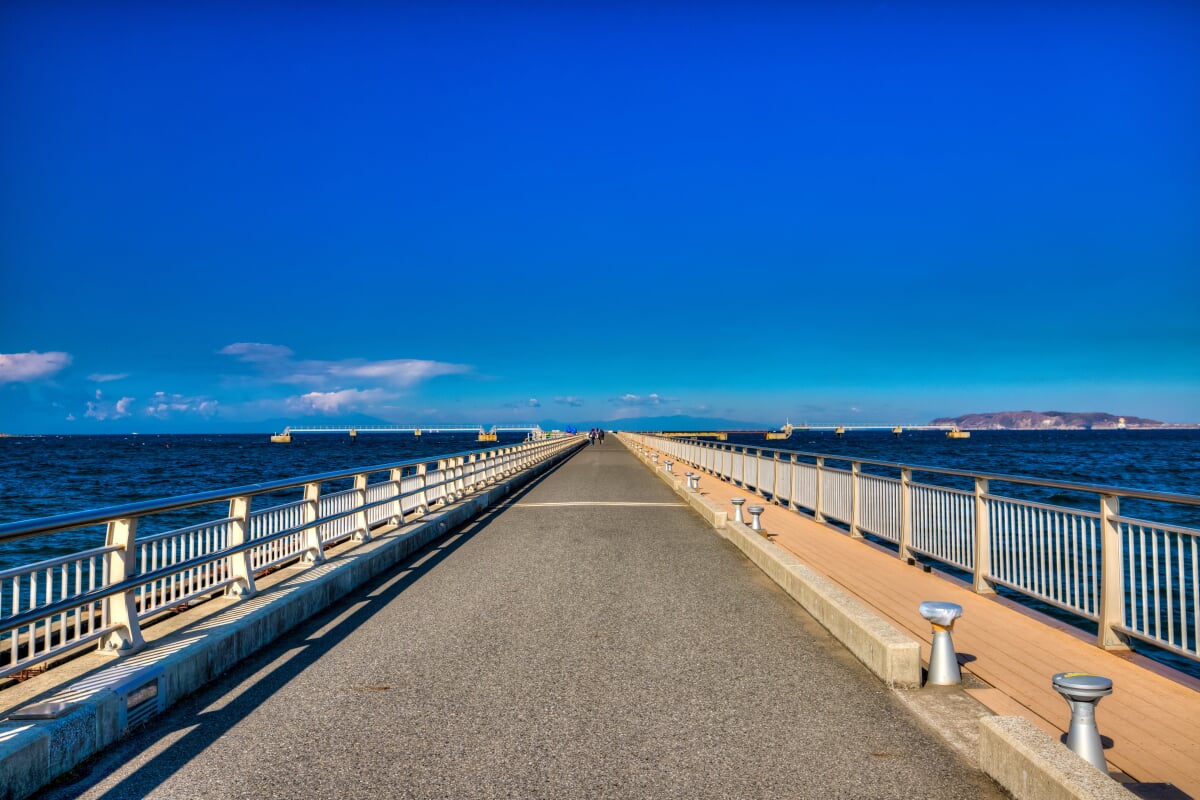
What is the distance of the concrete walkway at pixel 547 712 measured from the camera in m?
3.88

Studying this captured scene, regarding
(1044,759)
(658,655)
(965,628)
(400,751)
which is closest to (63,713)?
(400,751)

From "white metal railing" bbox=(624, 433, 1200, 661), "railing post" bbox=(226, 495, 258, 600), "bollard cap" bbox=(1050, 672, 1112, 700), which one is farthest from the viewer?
"railing post" bbox=(226, 495, 258, 600)

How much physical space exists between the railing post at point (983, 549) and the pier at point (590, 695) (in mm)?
233

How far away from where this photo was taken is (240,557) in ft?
23.6

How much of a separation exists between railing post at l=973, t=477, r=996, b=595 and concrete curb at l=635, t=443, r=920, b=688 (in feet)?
5.39

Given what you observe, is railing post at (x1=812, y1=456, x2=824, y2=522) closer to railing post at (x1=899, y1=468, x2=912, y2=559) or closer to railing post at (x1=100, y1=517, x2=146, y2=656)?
railing post at (x1=899, y1=468, x2=912, y2=559)

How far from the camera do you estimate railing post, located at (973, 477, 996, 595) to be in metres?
8.00

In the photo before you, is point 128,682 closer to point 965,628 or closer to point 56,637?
point 56,637

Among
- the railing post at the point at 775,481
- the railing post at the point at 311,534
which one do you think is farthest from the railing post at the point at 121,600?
the railing post at the point at 775,481

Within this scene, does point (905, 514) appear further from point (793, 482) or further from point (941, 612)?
point (793, 482)

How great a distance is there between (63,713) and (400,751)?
176 cm

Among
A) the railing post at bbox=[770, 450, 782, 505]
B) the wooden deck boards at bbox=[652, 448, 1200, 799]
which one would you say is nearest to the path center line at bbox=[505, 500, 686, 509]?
the railing post at bbox=[770, 450, 782, 505]

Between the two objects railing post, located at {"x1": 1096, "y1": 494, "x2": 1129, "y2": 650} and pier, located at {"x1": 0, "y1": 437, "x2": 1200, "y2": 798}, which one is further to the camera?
railing post, located at {"x1": 1096, "y1": 494, "x2": 1129, "y2": 650}

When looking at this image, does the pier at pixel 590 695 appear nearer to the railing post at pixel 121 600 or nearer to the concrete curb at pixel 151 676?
the concrete curb at pixel 151 676
